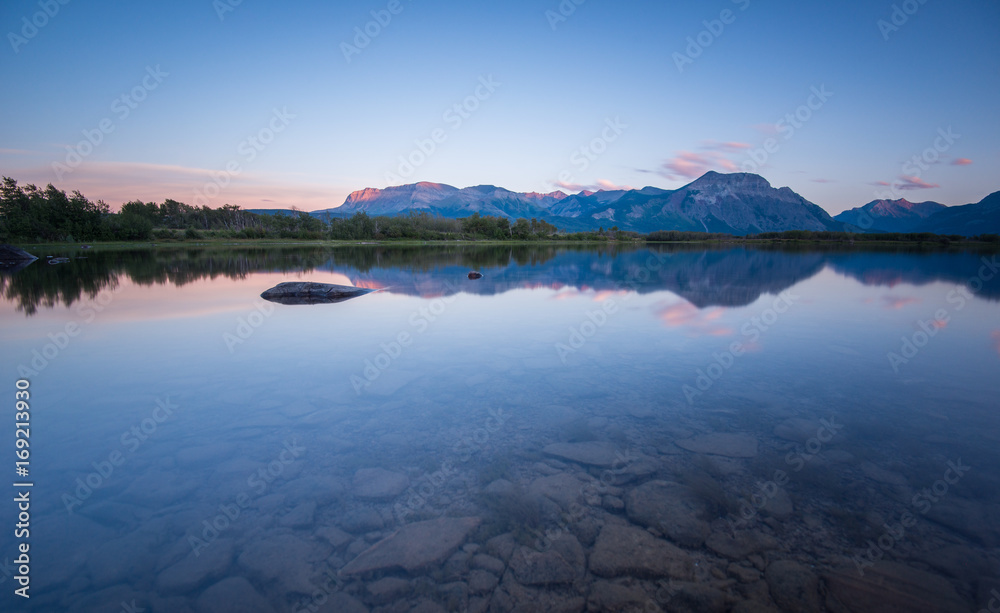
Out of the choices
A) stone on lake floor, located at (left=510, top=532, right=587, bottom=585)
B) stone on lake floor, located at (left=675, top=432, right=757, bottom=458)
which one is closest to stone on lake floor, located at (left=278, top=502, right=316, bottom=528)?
stone on lake floor, located at (left=510, top=532, right=587, bottom=585)

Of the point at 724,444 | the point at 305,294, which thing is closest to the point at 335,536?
the point at 724,444

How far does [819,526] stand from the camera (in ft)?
16.2

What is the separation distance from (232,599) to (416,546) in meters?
1.83

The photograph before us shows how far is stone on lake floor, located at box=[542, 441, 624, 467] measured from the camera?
629 centimetres

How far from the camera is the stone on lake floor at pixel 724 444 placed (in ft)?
21.4

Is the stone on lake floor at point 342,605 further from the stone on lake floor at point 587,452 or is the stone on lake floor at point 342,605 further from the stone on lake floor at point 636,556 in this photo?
the stone on lake floor at point 587,452

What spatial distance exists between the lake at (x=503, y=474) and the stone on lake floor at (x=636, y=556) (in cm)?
3

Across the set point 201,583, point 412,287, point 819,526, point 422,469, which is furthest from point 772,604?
point 412,287

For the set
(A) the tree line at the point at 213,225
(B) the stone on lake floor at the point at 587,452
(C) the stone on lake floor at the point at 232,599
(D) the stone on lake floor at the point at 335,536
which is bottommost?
(C) the stone on lake floor at the point at 232,599

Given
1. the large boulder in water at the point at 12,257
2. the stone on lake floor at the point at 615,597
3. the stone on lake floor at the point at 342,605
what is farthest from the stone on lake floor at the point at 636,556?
the large boulder in water at the point at 12,257

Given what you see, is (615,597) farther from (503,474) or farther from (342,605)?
(342,605)

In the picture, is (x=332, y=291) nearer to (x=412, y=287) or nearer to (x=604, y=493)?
(x=412, y=287)

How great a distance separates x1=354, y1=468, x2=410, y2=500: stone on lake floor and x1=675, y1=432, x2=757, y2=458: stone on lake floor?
466 cm

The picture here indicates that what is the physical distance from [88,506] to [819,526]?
30.9ft
